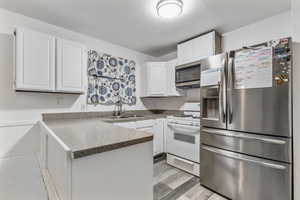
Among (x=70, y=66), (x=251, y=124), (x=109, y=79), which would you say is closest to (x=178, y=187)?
(x=251, y=124)

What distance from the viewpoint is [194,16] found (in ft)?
6.97

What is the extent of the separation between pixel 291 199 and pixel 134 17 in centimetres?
283

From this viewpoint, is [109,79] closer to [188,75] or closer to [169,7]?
[188,75]

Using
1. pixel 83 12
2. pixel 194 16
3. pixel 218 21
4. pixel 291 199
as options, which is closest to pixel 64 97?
pixel 83 12

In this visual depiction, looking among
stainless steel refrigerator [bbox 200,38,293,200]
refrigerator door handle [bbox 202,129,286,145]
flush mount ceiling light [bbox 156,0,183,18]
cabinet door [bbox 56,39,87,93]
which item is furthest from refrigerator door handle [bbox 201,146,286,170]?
cabinet door [bbox 56,39,87,93]

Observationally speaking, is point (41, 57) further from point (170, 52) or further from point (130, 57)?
point (170, 52)

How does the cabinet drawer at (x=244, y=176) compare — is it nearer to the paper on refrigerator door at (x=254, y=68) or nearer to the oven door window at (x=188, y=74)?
the paper on refrigerator door at (x=254, y=68)

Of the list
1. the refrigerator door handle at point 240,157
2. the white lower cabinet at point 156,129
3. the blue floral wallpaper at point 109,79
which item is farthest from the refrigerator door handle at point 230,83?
the blue floral wallpaper at point 109,79

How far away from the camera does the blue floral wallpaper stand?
9.06 feet

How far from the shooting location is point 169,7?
5.79ft

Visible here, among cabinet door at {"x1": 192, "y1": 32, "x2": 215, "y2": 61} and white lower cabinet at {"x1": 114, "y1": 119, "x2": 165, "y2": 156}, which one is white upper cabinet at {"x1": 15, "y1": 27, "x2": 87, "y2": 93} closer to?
white lower cabinet at {"x1": 114, "y1": 119, "x2": 165, "y2": 156}

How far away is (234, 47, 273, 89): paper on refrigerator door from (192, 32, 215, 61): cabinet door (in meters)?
0.83

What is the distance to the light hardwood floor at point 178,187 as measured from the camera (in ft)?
6.10

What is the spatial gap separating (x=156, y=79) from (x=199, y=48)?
111 centimetres
